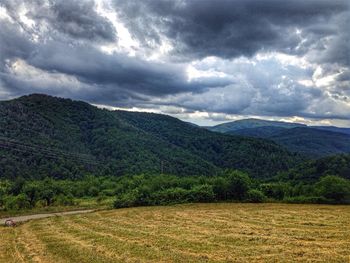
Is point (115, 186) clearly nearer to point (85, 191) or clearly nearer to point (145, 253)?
point (85, 191)

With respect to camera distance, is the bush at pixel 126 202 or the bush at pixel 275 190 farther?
the bush at pixel 275 190

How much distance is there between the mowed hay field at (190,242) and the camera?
25094mm

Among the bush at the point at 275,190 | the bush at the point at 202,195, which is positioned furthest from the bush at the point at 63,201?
the bush at the point at 275,190

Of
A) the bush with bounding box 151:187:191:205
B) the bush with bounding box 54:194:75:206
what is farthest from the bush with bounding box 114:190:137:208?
the bush with bounding box 54:194:75:206

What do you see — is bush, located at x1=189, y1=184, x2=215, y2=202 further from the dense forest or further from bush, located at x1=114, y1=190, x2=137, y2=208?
bush, located at x1=114, y1=190, x2=137, y2=208

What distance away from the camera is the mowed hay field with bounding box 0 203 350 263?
2509 centimetres

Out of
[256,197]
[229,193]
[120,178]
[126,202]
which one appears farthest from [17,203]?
[256,197]

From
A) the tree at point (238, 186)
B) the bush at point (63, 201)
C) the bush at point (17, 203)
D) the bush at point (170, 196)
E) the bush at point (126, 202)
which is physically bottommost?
the bush at point (63, 201)

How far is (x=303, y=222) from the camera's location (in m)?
40.3

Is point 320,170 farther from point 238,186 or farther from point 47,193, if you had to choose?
point 47,193

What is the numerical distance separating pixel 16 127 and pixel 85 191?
78.5m

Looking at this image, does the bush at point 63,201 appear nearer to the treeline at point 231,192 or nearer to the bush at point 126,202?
the treeline at point 231,192

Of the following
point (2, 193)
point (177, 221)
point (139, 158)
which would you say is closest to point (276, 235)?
point (177, 221)

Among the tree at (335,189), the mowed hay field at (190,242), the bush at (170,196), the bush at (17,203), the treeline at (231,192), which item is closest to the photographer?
the mowed hay field at (190,242)
